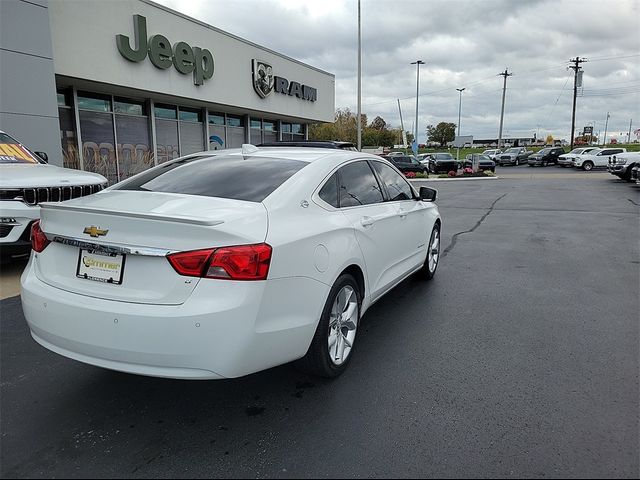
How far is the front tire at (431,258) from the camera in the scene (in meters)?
5.65

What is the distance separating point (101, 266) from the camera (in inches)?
104

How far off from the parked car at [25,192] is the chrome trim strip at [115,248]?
3399 millimetres

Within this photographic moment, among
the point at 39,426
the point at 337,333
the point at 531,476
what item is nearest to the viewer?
the point at 531,476

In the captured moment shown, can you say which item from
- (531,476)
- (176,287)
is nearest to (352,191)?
(176,287)

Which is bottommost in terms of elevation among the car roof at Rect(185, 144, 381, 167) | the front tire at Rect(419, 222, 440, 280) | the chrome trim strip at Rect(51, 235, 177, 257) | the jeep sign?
the front tire at Rect(419, 222, 440, 280)

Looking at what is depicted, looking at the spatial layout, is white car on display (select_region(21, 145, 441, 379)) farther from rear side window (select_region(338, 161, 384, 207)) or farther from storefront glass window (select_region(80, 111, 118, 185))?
storefront glass window (select_region(80, 111, 118, 185))

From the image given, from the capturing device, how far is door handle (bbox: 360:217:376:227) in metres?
3.66

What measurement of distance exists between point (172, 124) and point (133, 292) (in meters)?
16.9

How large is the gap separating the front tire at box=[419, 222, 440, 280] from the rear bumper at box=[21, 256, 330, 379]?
322 cm

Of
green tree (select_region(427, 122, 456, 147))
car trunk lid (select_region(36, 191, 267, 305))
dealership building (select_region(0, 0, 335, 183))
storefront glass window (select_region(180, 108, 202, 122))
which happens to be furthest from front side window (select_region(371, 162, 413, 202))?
green tree (select_region(427, 122, 456, 147))

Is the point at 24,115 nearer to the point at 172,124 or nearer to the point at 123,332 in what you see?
the point at 172,124

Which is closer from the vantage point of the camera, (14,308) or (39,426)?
(39,426)

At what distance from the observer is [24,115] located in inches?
397

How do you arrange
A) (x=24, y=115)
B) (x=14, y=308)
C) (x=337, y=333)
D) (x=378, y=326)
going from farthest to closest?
(x=24, y=115) < (x=14, y=308) < (x=378, y=326) < (x=337, y=333)
